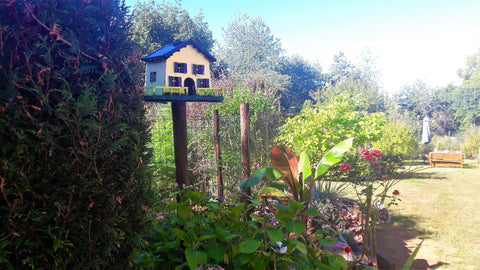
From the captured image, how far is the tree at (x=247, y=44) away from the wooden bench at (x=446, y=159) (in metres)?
13.8

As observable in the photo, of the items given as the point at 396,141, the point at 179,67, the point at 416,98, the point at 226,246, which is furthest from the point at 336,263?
the point at 416,98

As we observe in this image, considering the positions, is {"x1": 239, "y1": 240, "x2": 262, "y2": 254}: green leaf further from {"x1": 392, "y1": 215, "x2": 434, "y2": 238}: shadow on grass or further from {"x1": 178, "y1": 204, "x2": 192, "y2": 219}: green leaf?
{"x1": 392, "y1": 215, "x2": 434, "y2": 238}: shadow on grass

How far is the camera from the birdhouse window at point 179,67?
313cm

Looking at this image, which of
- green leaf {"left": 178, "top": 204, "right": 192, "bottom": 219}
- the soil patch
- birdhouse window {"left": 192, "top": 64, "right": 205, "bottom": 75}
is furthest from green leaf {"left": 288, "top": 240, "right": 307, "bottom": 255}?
the soil patch

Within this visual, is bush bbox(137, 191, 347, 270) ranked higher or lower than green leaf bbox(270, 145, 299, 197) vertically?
lower

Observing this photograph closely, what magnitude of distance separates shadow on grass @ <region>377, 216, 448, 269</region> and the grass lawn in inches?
0.5

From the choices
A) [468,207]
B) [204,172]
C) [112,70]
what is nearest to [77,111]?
[112,70]

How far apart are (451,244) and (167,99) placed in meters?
4.65

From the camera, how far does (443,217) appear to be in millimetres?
6363

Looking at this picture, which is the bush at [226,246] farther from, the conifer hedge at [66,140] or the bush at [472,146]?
the bush at [472,146]

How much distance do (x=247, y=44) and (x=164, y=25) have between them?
9356 millimetres

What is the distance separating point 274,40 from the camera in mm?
26078

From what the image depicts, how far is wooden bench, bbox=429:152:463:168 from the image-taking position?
13203 mm

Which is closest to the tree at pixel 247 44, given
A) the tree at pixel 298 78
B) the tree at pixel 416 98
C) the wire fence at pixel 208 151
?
the tree at pixel 298 78
